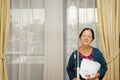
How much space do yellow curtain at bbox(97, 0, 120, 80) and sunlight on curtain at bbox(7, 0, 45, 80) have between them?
2.73 feet

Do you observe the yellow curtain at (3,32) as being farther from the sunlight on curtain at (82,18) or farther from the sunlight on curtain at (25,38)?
the sunlight on curtain at (82,18)

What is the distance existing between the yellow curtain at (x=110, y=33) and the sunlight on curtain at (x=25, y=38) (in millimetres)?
832

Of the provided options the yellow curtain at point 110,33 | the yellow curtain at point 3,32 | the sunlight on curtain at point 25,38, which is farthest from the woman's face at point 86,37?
the yellow curtain at point 3,32

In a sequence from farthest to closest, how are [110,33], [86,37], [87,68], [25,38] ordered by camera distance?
[25,38] < [110,33] < [86,37] < [87,68]

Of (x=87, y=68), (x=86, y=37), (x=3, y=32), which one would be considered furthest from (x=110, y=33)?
(x=3, y=32)

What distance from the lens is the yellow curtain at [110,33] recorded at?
2955mm

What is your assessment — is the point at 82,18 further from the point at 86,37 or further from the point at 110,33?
the point at 86,37

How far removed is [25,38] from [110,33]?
1.18 metres

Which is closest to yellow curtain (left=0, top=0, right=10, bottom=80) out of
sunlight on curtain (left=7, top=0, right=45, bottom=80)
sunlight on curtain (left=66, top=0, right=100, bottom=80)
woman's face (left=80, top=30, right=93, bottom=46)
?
sunlight on curtain (left=7, top=0, right=45, bottom=80)

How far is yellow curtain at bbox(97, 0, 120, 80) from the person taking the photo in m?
2.96

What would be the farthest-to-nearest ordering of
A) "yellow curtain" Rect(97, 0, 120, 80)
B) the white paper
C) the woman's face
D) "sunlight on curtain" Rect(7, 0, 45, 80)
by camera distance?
"sunlight on curtain" Rect(7, 0, 45, 80) → "yellow curtain" Rect(97, 0, 120, 80) → the woman's face → the white paper

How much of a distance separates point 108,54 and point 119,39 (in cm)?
28

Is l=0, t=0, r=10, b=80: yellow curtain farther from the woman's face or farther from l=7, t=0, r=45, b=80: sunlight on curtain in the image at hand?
the woman's face

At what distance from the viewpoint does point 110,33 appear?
2.96m
